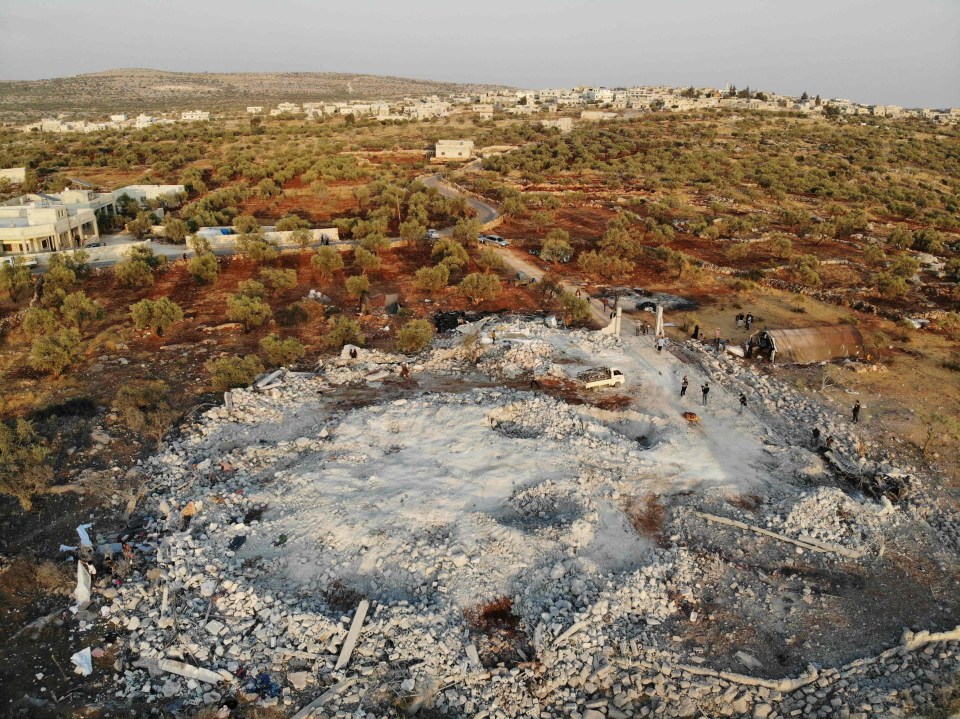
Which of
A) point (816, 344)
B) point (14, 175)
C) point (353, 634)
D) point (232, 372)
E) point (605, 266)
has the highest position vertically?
point (14, 175)

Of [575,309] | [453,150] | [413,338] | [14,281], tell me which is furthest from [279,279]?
[453,150]

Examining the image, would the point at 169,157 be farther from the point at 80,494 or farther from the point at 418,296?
the point at 80,494

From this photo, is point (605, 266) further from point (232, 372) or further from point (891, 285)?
point (232, 372)

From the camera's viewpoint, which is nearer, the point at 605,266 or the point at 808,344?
the point at 808,344

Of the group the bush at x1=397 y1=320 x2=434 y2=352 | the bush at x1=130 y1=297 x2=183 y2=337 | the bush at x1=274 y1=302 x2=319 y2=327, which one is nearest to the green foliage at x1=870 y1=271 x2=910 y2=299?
the bush at x1=397 y1=320 x2=434 y2=352

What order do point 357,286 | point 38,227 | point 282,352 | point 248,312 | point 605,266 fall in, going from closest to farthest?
point 282,352
point 248,312
point 357,286
point 605,266
point 38,227

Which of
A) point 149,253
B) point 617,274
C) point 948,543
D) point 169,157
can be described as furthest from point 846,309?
point 169,157
